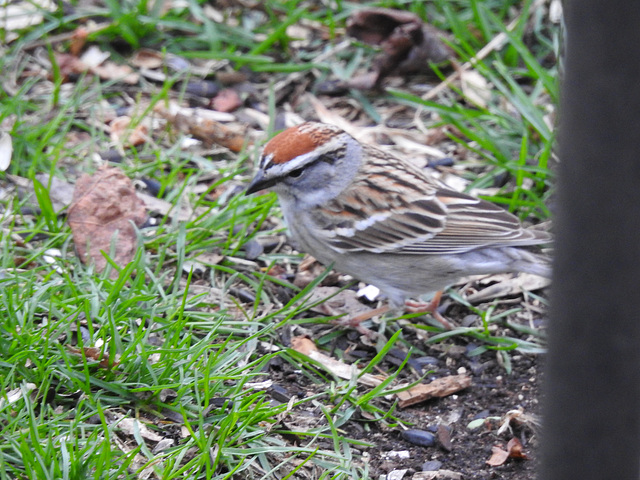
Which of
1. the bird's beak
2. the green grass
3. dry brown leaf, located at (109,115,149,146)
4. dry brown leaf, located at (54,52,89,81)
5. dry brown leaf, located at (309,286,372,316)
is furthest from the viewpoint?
dry brown leaf, located at (54,52,89,81)

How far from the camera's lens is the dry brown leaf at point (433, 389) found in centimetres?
397

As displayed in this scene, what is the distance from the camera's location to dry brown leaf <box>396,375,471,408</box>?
397 cm

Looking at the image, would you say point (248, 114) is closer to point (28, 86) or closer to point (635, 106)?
point (28, 86)

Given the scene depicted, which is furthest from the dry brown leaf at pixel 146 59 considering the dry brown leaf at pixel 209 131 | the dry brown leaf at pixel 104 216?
the dry brown leaf at pixel 104 216

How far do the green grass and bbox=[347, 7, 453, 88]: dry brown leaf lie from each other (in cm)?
14

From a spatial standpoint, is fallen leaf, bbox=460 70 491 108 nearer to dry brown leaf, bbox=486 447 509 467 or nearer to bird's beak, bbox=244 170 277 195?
bird's beak, bbox=244 170 277 195

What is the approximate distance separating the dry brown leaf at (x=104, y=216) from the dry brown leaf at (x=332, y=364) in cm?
102

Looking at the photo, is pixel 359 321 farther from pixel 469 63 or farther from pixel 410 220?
pixel 469 63

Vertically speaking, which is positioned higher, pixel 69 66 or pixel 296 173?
pixel 296 173

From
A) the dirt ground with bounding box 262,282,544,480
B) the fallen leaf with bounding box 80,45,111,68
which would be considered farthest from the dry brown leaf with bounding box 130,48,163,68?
the dirt ground with bounding box 262,282,544,480

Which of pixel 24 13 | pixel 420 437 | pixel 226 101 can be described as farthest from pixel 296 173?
pixel 24 13

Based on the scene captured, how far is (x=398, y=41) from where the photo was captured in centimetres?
620

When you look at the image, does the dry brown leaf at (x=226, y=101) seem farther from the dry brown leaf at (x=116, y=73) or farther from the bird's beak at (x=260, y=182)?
the bird's beak at (x=260, y=182)

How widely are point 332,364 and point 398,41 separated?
2998mm
